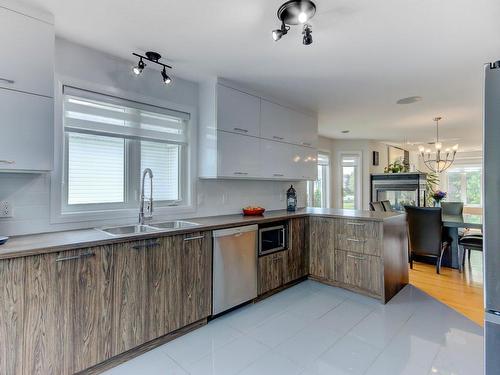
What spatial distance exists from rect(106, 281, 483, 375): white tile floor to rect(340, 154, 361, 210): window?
12.7 ft

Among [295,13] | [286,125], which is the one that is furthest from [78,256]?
[286,125]

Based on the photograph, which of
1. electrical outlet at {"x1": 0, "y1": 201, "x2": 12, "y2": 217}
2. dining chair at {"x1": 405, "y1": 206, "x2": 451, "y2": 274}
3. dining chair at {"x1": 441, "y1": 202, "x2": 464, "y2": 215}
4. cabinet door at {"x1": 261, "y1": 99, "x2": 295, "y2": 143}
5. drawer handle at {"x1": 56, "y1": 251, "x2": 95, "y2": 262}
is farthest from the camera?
dining chair at {"x1": 441, "y1": 202, "x2": 464, "y2": 215}

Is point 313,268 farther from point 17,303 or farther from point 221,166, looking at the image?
point 17,303

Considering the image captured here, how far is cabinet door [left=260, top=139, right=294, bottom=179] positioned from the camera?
3.40m

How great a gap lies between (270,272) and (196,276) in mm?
964

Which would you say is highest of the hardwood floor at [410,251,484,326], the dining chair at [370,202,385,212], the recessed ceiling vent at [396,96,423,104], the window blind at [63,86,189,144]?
the recessed ceiling vent at [396,96,423,104]

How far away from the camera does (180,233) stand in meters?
2.21

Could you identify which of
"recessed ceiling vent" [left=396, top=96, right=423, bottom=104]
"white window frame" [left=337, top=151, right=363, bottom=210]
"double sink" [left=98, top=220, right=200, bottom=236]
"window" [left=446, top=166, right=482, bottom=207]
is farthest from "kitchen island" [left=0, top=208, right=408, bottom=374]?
"window" [left=446, top=166, right=482, bottom=207]

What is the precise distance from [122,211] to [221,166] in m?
1.06

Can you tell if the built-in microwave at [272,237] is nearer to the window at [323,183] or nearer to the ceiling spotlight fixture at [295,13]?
the ceiling spotlight fixture at [295,13]

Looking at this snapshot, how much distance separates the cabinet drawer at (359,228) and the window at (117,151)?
72.0 inches

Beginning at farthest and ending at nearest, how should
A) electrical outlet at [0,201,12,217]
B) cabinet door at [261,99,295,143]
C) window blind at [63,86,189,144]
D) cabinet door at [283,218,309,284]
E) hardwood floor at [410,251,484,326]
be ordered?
cabinet door at [261,99,295,143] → cabinet door at [283,218,309,284] → hardwood floor at [410,251,484,326] → window blind at [63,86,189,144] → electrical outlet at [0,201,12,217]

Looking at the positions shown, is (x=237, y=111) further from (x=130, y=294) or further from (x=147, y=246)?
(x=130, y=294)

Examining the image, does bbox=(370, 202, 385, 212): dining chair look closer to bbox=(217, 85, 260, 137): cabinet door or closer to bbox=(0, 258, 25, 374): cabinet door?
bbox=(217, 85, 260, 137): cabinet door
